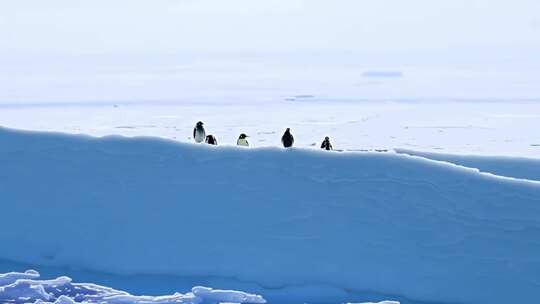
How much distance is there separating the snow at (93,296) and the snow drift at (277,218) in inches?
33.6

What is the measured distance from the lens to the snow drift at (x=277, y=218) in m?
11.1

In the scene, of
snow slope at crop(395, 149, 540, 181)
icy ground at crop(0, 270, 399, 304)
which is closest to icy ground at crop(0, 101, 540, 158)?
snow slope at crop(395, 149, 540, 181)

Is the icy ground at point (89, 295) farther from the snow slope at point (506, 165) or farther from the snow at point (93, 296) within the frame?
the snow slope at point (506, 165)

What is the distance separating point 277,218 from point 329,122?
21.1 m

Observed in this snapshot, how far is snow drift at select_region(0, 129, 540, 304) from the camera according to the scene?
1114cm

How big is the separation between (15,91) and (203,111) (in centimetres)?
2569

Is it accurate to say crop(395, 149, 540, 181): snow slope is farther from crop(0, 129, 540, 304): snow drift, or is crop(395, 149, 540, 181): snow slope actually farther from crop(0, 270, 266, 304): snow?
crop(0, 270, 266, 304): snow

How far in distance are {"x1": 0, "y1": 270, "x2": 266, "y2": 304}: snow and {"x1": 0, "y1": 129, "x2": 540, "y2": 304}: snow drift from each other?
0.85 m

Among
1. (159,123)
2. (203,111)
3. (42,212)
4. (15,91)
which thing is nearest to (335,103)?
(203,111)

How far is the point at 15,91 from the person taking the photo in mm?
59781

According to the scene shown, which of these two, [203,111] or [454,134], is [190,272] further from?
[203,111]

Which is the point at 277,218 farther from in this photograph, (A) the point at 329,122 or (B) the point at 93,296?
(A) the point at 329,122

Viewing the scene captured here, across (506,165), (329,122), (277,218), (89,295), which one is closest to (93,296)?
(89,295)

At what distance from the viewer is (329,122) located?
32812 mm
